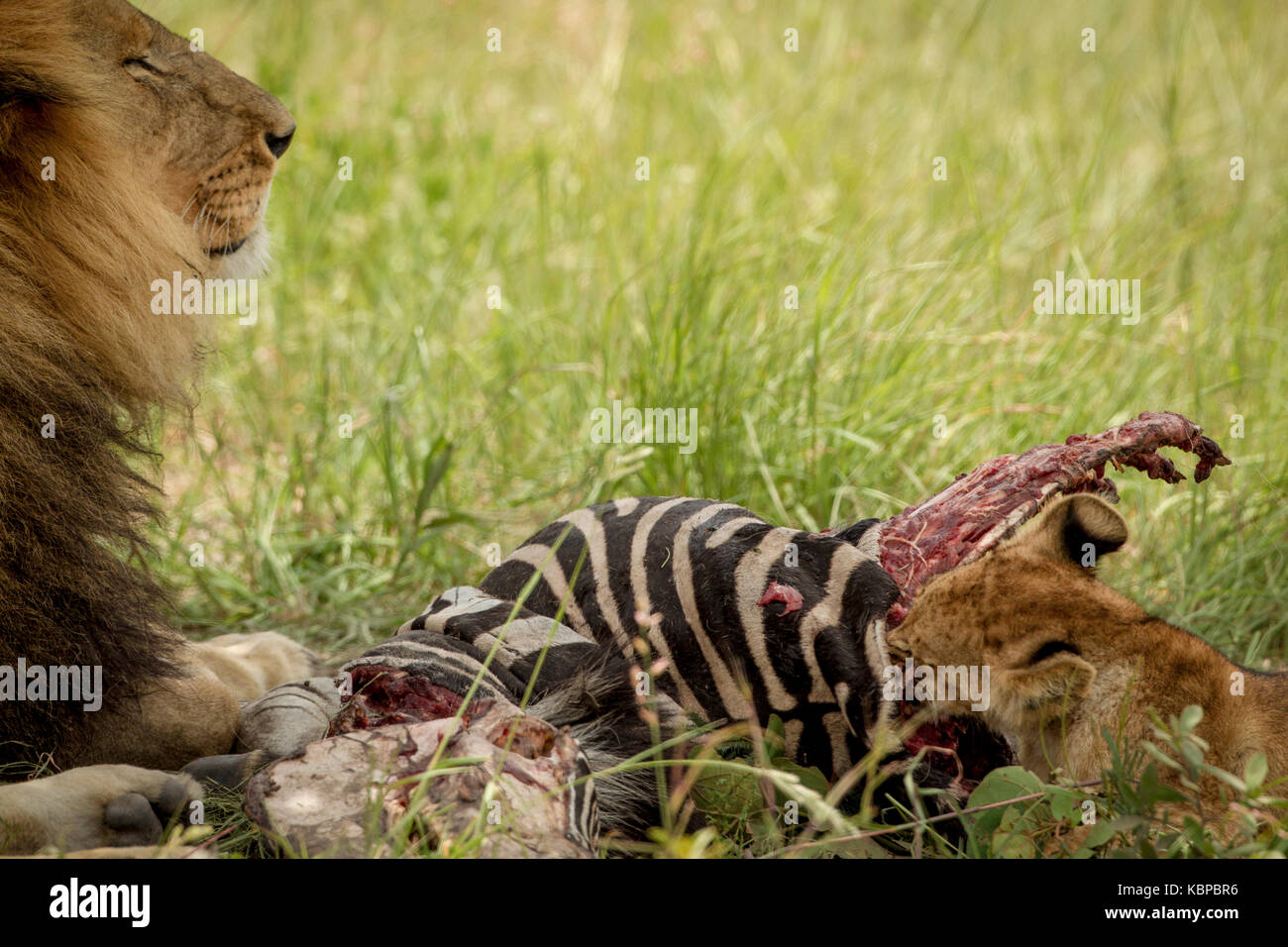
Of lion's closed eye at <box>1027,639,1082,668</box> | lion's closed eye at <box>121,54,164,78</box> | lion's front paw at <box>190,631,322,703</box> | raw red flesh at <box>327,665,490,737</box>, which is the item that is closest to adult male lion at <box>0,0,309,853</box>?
lion's closed eye at <box>121,54,164,78</box>

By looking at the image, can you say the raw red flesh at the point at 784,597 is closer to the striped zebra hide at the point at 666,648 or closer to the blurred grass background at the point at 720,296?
the striped zebra hide at the point at 666,648

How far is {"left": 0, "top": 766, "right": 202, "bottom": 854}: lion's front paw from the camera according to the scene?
2.03 metres

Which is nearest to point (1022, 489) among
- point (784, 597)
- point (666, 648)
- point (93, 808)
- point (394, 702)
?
point (784, 597)

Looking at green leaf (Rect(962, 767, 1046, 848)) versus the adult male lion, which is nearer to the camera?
green leaf (Rect(962, 767, 1046, 848))

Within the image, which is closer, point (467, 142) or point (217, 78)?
point (217, 78)

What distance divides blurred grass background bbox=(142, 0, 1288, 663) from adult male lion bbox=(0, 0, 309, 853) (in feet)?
1.81

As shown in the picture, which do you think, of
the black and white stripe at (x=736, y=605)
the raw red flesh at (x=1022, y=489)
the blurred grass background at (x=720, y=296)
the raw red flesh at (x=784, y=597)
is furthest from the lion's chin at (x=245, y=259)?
the raw red flesh at (x=1022, y=489)

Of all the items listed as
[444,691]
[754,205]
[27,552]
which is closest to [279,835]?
[444,691]

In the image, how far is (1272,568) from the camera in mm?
3615

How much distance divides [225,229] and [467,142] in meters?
3.52

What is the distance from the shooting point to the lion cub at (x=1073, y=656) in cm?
221

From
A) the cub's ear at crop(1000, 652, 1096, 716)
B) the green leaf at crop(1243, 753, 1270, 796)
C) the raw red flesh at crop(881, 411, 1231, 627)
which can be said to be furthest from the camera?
the raw red flesh at crop(881, 411, 1231, 627)

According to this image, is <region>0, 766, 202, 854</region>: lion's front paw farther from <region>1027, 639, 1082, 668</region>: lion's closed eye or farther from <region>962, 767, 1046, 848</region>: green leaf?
<region>1027, 639, 1082, 668</region>: lion's closed eye
